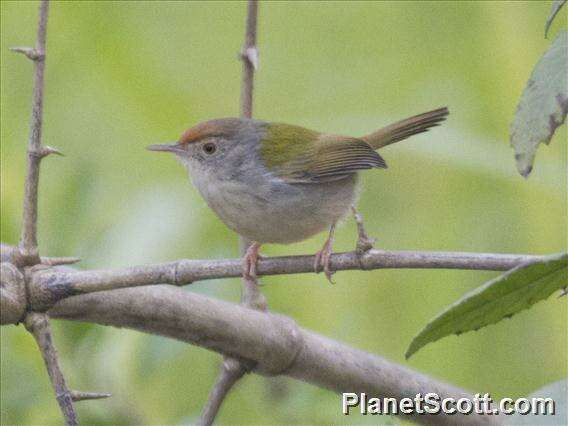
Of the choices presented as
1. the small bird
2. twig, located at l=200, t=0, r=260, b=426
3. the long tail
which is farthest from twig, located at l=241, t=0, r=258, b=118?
the long tail

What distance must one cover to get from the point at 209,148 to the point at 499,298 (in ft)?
7.82

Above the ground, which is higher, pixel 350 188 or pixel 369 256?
pixel 369 256

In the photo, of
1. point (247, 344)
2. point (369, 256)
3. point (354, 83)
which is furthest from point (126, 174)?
point (369, 256)

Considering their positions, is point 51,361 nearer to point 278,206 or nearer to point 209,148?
point 278,206

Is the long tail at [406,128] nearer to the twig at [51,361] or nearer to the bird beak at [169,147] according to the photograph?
the bird beak at [169,147]

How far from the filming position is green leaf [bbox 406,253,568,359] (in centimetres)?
139

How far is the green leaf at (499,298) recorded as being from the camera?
1392mm

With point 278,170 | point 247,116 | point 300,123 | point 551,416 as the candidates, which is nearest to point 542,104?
point 551,416

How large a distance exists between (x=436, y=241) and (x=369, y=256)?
249 cm

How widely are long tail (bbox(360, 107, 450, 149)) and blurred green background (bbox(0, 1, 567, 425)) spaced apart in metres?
0.28

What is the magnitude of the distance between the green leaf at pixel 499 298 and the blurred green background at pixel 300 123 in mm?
1075

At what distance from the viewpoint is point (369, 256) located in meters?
2.02

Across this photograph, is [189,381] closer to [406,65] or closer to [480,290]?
[480,290]

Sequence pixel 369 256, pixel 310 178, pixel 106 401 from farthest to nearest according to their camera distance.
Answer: pixel 310 178
pixel 106 401
pixel 369 256
